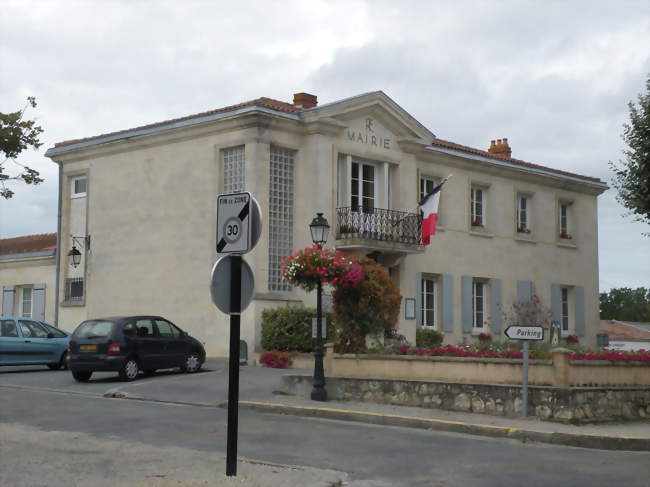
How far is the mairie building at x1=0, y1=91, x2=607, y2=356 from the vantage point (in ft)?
84.4

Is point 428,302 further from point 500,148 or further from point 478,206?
point 500,148

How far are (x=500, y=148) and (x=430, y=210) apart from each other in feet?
33.9

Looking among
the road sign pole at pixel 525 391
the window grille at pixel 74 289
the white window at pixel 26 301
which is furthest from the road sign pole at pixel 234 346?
the white window at pixel 26 301

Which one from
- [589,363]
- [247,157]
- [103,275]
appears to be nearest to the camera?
[589,363]

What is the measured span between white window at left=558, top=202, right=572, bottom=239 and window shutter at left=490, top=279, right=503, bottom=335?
4613 mm

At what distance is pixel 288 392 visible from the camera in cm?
1758

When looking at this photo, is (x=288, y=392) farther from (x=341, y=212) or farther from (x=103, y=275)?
(x=103, y=275)

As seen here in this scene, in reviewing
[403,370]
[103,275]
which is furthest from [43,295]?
[403,370]

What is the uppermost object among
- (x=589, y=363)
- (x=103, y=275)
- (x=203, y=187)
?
(x=203, y=187)

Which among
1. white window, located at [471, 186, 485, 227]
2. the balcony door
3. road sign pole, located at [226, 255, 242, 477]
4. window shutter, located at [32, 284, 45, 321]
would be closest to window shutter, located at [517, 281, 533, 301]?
white window, located at [471, 186, 485, 227]

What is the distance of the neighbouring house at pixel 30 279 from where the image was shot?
A: 101ft

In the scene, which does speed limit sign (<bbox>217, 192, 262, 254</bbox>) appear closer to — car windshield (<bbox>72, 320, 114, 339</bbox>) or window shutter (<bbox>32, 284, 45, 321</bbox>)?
car windshield (<bbox>72, 320, 114, 339</bbox>)

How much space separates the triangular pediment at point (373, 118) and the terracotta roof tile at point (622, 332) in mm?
27578

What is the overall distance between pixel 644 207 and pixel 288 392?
714 cm
